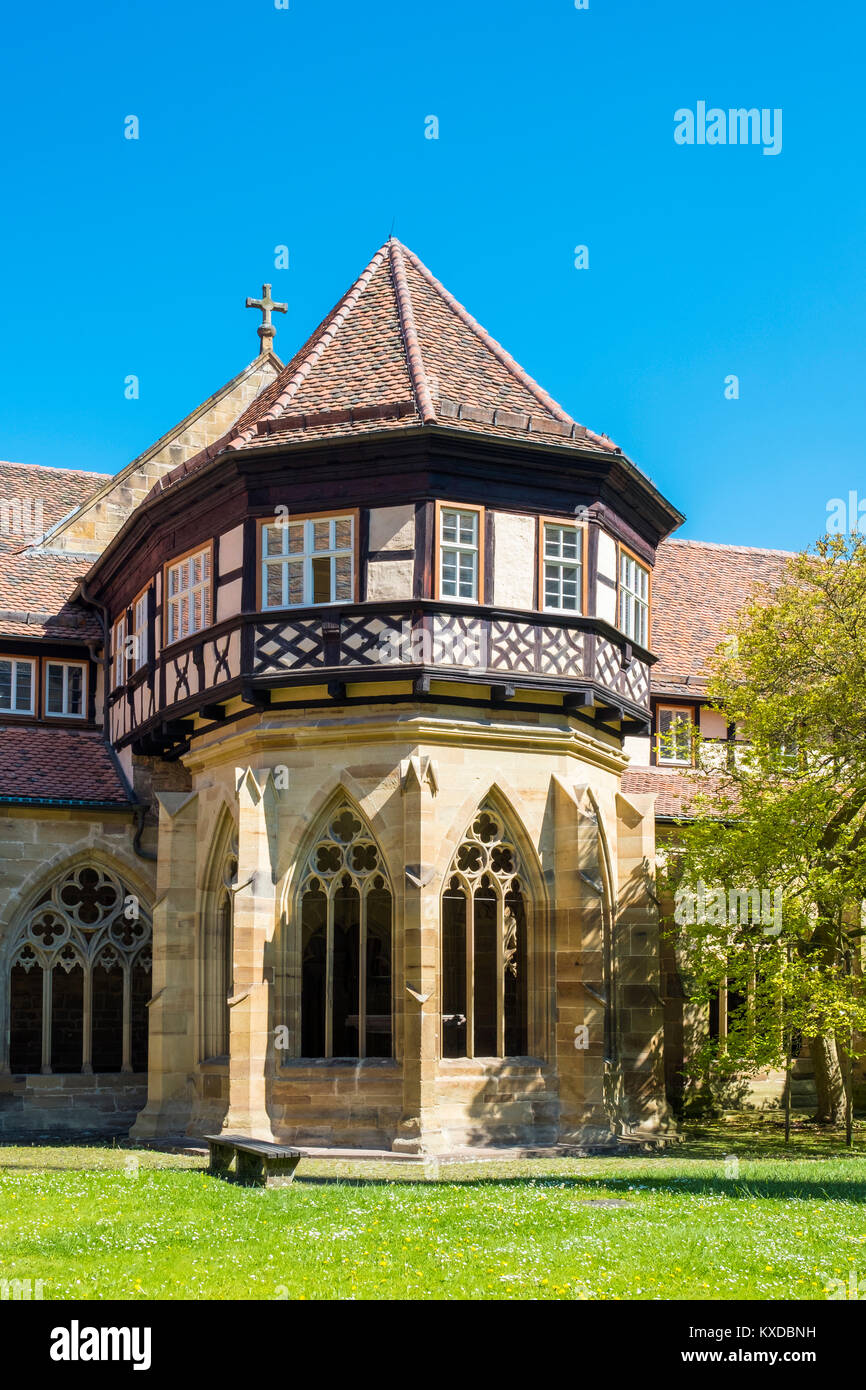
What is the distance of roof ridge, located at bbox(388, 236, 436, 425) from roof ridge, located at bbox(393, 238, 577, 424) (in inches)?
15.7

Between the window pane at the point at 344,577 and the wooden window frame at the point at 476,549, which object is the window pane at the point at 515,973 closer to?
the wooden window frame at the point at 476,549

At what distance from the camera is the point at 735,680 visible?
2555cm

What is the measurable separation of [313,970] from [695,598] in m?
15.3

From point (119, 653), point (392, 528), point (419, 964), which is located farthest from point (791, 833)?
point (119, 653)

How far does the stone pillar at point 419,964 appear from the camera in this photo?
20594 mm

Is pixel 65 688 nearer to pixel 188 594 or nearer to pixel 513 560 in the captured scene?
pixel 188 594

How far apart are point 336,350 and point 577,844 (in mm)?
8886

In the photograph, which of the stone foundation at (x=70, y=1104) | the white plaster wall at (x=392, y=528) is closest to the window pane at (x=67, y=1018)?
the stone foundation at (x=70, y=1104)

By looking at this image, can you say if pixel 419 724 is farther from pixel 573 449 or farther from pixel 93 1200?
pixel 93 1200

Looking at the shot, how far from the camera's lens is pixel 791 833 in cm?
2320

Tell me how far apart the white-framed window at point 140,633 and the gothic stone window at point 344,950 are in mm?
6001

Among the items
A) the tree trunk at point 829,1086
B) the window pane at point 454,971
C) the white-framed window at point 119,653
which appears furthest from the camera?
the white-framed window at point 119,653

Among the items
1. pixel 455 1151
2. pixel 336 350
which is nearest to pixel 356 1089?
pixel 455 1151

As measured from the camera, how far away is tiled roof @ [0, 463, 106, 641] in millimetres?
30062
